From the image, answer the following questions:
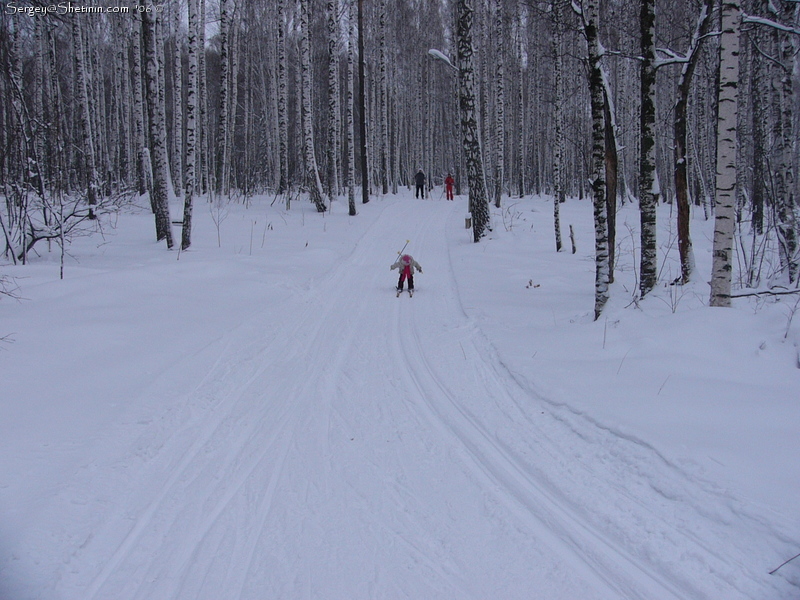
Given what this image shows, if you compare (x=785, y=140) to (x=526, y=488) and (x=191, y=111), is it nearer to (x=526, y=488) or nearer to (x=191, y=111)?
(x=526, y=488)

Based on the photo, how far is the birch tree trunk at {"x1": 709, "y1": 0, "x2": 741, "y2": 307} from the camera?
595 cm

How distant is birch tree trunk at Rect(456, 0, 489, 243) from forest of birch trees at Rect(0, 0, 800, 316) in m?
0.07

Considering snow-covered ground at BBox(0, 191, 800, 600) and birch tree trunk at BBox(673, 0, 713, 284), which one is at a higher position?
birch tree trunk at BBox(673, 0, 713, 284)

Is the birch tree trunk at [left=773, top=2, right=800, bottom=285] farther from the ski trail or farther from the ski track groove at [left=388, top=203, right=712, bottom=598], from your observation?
the ski track groove at [left=388, top=203, right=712, bottom=598]

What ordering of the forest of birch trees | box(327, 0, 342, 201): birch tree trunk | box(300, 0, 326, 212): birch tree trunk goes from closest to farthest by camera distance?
the forest of birch trees
box(327, 0, 342, 201): birch tree trunk
box(300, 0, 326, 212): birch tree trunk

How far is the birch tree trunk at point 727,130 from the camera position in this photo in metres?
5.95

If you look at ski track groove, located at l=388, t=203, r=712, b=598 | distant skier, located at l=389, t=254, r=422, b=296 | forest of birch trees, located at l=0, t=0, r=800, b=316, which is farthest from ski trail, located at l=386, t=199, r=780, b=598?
distant skier, located at l=389, t=254, r=422, b=296

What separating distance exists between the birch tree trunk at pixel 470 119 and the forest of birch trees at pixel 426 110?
7 centimetres

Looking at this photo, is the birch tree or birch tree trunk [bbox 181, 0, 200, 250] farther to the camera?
the birch tree

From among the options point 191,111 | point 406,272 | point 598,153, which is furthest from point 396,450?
point 191,111

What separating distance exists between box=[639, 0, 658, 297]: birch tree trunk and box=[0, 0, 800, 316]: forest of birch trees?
31 mm

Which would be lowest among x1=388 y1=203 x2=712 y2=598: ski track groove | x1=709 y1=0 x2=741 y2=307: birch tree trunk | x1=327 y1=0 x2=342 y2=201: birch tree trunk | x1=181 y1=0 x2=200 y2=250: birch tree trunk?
x1=388 y1=203 x2=712 y2=598: ski track groove

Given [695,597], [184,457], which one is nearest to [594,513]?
[695,597]

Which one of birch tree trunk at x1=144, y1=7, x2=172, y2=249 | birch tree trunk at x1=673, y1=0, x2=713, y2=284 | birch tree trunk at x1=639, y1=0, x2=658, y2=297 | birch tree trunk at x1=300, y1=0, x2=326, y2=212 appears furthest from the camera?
birch tree trunk at x1=300, y1=0, x2=326, y2=212
